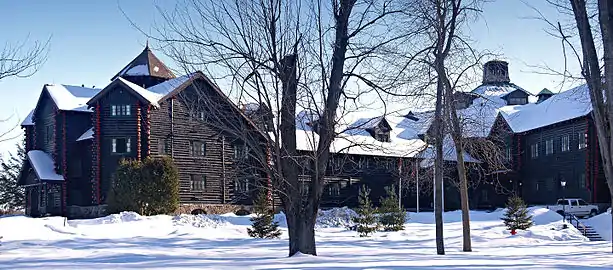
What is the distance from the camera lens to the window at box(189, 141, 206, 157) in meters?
42.8

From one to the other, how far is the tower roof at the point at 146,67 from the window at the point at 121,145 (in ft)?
25.6

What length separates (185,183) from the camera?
42344mm

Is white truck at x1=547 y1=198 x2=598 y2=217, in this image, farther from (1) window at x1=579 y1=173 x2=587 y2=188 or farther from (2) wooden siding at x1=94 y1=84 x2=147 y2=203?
(2) wooden siding at x1=94 y1=84 x2=147 y2=203

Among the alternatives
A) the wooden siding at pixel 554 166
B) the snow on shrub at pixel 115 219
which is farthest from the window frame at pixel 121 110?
the wooden siding at pixel 554 166

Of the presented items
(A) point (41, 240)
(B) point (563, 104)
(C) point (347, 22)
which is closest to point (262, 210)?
(A) point (41, 240)

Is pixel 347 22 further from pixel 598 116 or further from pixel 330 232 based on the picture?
pixel 330 232

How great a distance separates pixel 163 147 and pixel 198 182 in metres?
3.17

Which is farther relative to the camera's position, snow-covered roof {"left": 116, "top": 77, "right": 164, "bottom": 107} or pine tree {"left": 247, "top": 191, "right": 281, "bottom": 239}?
snow-covered roof {"left": 116, "top": 77, "right": 164, "bottom": 107}

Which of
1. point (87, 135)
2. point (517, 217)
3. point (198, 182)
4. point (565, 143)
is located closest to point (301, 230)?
point (517, 217)

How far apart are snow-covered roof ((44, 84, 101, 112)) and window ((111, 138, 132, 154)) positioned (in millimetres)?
5480

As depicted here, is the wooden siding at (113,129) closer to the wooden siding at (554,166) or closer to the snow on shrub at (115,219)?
the snow on shrub at (115,219)

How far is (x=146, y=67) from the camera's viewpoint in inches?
1916

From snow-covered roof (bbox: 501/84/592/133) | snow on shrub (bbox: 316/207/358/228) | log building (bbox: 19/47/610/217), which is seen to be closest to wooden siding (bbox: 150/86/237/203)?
log building (bbox: 19/47/610/217)

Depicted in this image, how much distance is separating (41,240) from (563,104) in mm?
36344
